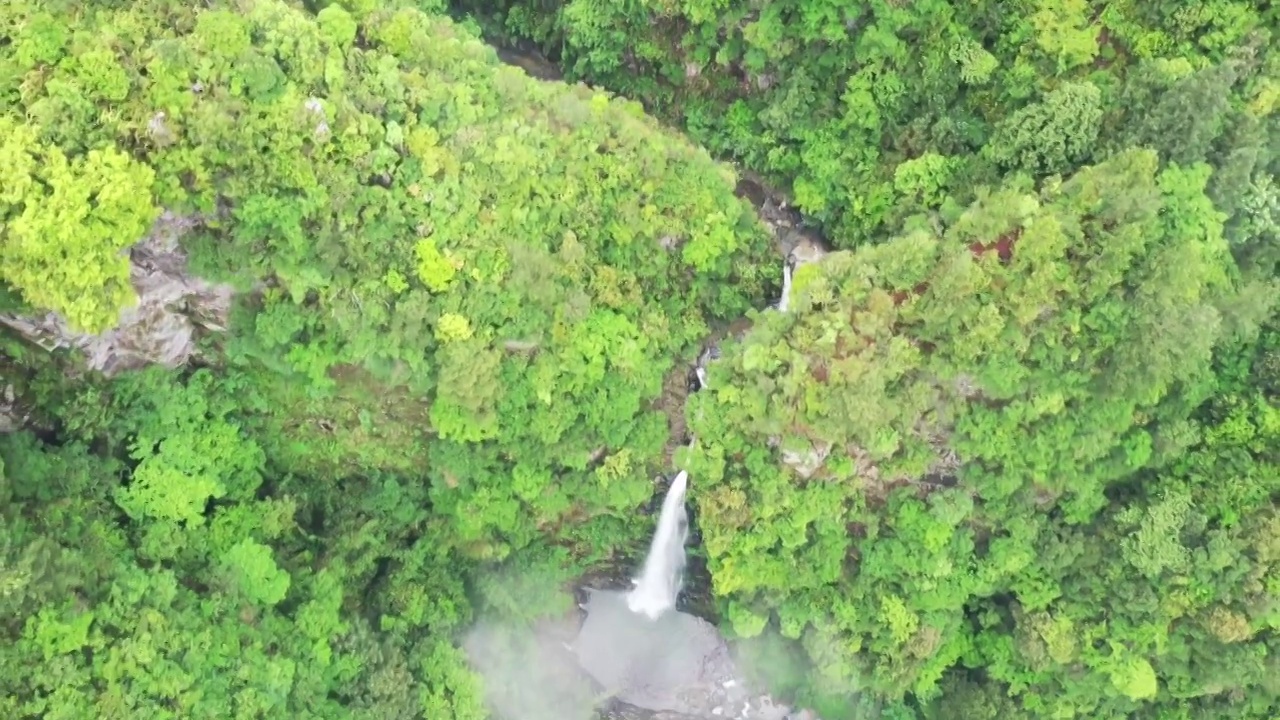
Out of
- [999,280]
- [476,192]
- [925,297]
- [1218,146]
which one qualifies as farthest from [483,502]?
[1218,146]

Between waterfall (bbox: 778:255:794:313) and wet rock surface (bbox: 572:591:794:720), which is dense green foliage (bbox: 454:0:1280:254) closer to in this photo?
waterfall (bbox: 778:255:794:313)

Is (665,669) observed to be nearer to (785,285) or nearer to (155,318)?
(785,285)

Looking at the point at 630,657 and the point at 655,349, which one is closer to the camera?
the point at 655,349

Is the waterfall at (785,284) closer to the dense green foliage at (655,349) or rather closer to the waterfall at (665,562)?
the dense green foliage at (655,349)

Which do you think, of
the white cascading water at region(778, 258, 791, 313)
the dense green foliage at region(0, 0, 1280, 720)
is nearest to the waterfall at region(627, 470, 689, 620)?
the dense green foliage at region(0, 0, 1280, 720)

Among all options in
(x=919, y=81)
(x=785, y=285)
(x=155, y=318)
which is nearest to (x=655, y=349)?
(x=785, y=285)

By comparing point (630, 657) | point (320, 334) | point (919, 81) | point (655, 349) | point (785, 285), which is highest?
point (919, 81)

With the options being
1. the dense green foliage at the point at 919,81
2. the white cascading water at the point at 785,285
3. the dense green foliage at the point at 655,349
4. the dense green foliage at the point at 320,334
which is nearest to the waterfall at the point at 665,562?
the dense green foliage at the point at 320,334

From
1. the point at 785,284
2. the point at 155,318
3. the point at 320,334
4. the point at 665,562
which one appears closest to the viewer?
the point at 155,318
